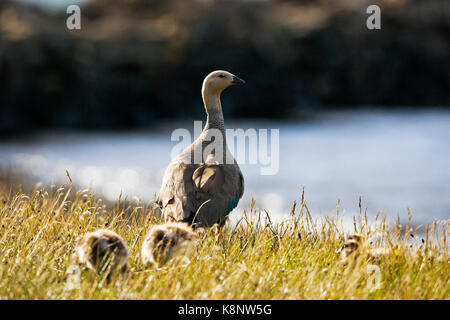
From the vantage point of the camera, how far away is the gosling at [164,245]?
4.99 metres

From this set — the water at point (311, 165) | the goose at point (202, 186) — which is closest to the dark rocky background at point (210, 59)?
the water at point (311, 165)

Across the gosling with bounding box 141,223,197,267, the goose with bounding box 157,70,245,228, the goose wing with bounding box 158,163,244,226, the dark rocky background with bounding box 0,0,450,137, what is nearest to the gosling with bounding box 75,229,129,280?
the gosling with bounding box 141,223,197,267

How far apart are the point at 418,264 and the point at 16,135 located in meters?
34.5

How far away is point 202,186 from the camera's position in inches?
265

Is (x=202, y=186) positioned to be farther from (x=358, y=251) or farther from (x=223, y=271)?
(x=358, y=251)

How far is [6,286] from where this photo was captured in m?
4.43

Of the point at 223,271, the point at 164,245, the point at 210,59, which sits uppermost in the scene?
the point at 210,59

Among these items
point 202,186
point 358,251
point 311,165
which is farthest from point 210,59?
point 358,251

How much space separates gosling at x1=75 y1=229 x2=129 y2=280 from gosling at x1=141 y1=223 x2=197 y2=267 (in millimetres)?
273

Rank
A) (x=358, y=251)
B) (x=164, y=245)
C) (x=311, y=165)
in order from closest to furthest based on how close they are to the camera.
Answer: (x=164, y=245) < (x=358, y=251) < (x=311, y=165)

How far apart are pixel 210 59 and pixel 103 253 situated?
46.3 m

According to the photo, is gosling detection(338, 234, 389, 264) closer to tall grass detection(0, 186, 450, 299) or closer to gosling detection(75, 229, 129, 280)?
tall grass detection(0, 186, 450, 299)

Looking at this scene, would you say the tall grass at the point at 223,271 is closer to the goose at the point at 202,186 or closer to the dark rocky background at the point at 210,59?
the goose at the point at 202,186
